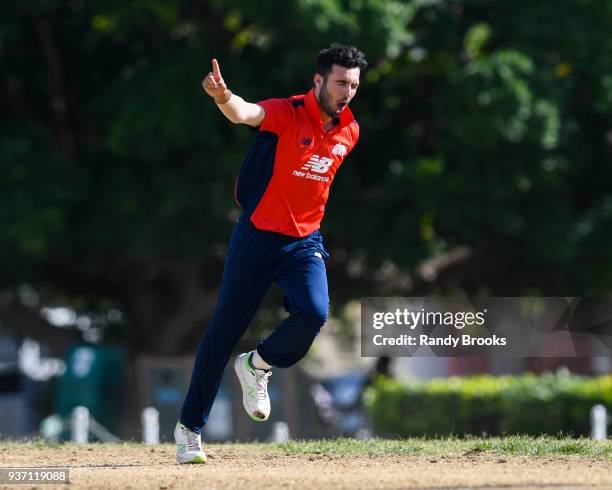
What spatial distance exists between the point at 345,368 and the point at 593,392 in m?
40.4

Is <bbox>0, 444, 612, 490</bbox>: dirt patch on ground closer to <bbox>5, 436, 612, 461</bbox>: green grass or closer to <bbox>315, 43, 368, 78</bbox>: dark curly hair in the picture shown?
<bbox>5, 436, 612, 461</bbox>: green grass

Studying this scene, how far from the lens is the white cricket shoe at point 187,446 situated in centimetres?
714

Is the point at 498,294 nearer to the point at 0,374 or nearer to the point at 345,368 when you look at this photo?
the point at 0,374

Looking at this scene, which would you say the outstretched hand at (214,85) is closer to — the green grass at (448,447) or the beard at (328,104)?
the beard at (328,104)

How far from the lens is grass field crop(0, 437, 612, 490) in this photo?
6.02 metres

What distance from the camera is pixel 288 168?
673 centimetres

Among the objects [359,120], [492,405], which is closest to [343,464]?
[492,405]

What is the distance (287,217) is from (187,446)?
58.4 inches

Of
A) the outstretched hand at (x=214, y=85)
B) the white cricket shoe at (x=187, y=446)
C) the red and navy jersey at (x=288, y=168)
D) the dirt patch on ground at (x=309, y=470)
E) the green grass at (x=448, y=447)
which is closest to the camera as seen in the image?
the dirt patch on ground at (x=309, y=470)

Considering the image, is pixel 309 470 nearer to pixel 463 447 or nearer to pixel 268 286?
pixel 268 286

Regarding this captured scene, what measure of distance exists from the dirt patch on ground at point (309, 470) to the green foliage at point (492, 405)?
7.16 meters

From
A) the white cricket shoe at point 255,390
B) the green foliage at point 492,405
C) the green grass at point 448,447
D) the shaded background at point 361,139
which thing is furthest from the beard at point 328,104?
the shaded background at point 361,139

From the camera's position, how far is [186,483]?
6074mm

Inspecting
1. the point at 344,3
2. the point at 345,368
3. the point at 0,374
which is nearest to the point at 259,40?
the point at 344,3
